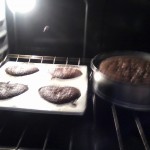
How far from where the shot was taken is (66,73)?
1291 millimetres

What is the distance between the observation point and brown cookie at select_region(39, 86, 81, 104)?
1.07 meters

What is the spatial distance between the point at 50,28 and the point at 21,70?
0.96 feet

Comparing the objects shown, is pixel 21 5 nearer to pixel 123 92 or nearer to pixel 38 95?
pixel 38 95

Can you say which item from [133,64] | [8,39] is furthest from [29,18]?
[133,64]

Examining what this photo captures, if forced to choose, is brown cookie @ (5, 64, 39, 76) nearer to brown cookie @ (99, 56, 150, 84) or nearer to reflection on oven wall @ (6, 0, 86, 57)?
reflection on oven wall @ (6, 0, 86, 57)

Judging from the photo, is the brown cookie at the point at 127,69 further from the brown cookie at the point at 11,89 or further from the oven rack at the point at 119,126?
the brown cookie at the point at 11,89

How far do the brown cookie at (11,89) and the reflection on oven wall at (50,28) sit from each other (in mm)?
347

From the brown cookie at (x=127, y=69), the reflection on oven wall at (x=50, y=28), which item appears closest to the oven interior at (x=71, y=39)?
the reflection on oven wall at (x=50, y=28)

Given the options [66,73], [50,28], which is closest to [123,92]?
[66,73]

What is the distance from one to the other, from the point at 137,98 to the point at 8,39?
83 centimetres

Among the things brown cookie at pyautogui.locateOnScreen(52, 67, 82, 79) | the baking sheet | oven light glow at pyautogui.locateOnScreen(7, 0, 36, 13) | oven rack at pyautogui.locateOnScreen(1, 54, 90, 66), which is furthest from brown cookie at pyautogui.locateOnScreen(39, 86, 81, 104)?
oven light glow at pyautogui.locateOnScreen(7, 0, 36, 13)

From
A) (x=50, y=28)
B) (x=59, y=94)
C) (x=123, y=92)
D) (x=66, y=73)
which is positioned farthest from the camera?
(x=50, y=28)

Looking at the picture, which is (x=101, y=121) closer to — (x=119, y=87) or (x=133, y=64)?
(x=119, y=87)

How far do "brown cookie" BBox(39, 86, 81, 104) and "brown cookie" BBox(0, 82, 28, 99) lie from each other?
0.08 meters
